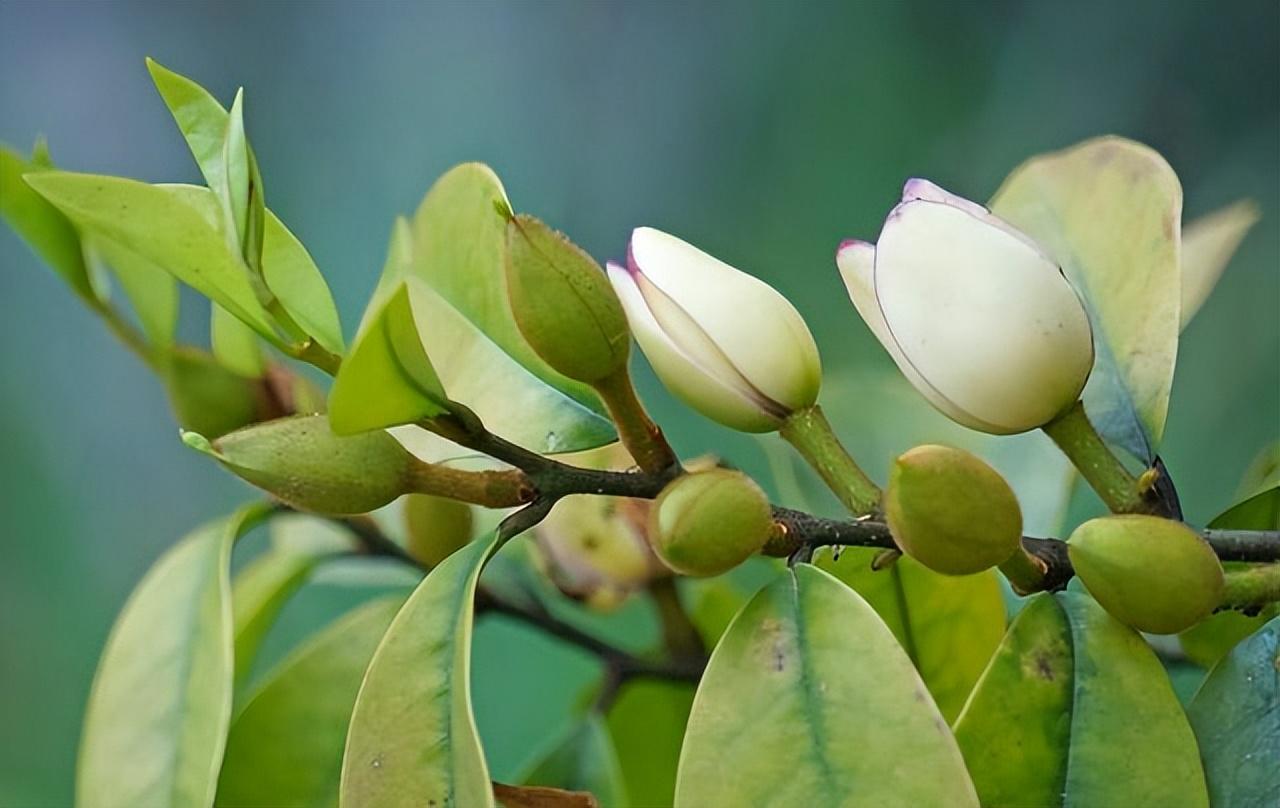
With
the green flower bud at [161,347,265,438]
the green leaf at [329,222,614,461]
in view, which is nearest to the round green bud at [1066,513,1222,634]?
the green leaf at [329,222,614,461]

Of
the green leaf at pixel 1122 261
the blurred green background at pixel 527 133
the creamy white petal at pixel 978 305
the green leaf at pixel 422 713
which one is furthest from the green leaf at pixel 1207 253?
the blurred green background at pixel 527 133

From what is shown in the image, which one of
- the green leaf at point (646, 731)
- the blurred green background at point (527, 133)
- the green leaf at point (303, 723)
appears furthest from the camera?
the blurred green background at point (527, 133)

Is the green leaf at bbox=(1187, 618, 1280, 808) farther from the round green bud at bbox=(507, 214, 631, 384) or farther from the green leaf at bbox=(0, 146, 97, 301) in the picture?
the green leaf at bbox=(0, 146, 97, 301)

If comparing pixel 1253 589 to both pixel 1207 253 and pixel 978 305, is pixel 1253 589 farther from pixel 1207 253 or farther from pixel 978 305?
pixel 1207 253

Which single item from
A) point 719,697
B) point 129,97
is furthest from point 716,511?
point 129,97

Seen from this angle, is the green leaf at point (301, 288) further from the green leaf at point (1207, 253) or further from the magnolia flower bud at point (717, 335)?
the green leaf at point (1207, 253)

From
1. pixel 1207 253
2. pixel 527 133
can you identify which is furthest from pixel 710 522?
pixel 527 133
